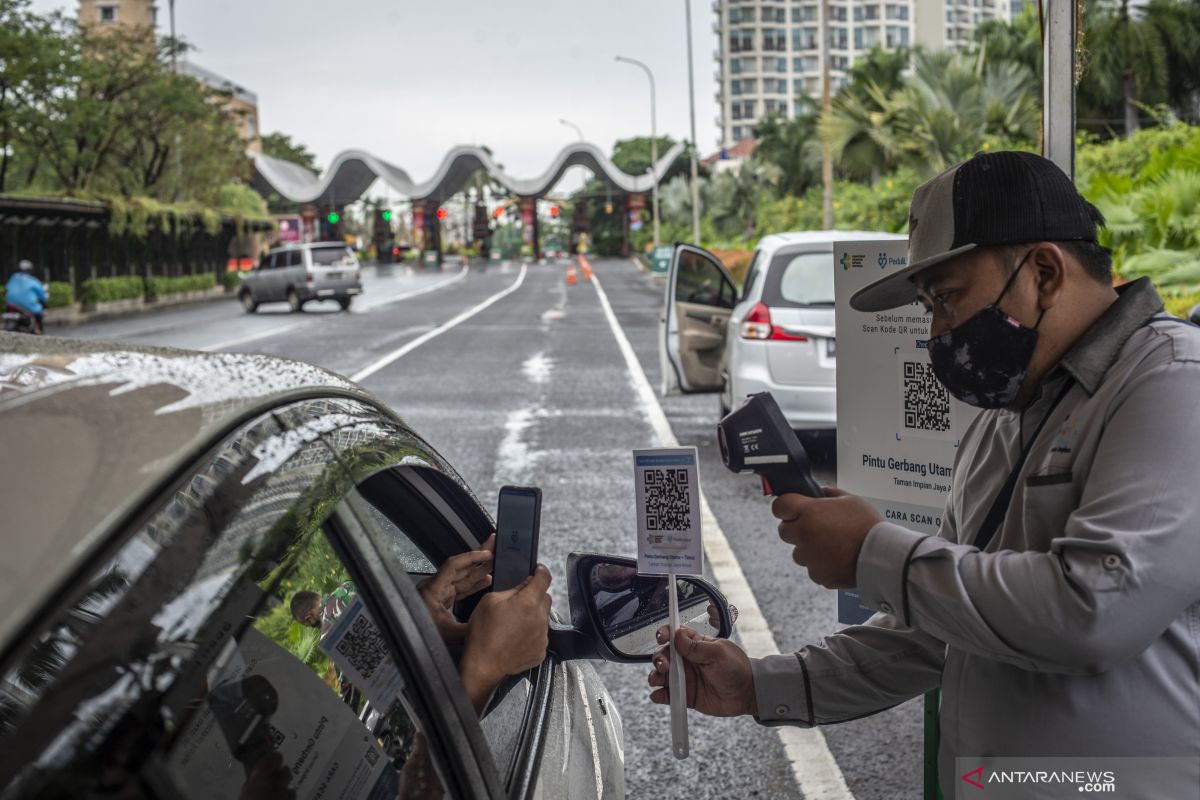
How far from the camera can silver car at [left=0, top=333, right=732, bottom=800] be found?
104 cm

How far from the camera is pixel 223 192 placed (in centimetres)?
6066

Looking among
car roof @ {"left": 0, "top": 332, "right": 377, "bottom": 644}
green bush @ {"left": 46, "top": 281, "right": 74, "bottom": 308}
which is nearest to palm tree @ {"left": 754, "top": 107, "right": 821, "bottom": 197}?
green bush @ {"left": 46, "top": 281, "right": 74, "bottom": 308}

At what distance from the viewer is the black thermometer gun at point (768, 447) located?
180 cm

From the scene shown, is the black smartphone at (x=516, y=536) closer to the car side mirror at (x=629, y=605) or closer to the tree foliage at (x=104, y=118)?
the car side mirror at (x=629, y=605)

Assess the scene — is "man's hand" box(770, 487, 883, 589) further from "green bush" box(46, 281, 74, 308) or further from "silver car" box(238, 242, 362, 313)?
"silver car" box(238, 242, 362, 313)

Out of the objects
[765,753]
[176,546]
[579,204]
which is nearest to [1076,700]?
[176,546]

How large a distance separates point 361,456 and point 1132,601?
95cm

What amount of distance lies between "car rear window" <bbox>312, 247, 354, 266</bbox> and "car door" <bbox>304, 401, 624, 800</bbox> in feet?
113

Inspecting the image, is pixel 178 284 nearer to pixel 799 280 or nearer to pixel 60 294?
pixel 60 294

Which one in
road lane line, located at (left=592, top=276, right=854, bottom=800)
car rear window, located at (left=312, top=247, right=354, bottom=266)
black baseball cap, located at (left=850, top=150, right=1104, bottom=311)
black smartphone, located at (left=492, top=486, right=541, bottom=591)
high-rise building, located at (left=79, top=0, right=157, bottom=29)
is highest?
high-rise building, located at (left=79, top=0, right=157, bottom=29)

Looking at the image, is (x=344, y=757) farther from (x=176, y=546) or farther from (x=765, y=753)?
(x=765, y=753)

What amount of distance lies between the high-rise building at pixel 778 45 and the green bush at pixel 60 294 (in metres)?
123

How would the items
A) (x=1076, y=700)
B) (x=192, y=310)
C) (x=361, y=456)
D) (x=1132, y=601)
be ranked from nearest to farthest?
(x=1132, y=601) → (x=1076, y=700) → (x=361, y=456) → (x=192, y=310)

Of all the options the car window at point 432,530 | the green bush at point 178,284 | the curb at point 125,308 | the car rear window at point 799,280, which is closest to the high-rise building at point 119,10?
the curb at point 125,308
